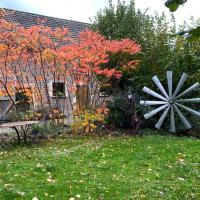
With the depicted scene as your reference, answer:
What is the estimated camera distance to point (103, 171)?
7590 mm

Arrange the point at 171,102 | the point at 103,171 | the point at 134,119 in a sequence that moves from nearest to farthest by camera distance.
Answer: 1. the point at 103,171
2. the point at 134,119
3. the point at 171,102

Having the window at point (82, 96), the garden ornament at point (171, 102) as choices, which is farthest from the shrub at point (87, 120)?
the garden ornament at point (171, 102)

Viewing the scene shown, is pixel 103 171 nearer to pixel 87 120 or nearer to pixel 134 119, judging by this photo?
pixel 87 120

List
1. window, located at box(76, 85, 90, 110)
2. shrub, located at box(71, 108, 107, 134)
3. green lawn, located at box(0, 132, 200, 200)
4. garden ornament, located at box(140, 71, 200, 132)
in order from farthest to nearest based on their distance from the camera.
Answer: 1. window, located at box(76, 85, 90, 110)
2. garden ornament, located at box(140, 71, 200, 132)
3. shrub, located at box(71, 108, 107, 134)
4. green lawn, located at box(0, 132, 200, 200)

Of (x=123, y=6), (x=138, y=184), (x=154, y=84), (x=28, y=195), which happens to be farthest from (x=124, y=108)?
(x=28, y=195)

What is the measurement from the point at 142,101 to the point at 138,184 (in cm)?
793

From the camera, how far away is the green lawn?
Answer: 6.08 metres

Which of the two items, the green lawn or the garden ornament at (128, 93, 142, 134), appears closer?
the green lawn

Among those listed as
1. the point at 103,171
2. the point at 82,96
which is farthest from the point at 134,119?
the point at 103,171

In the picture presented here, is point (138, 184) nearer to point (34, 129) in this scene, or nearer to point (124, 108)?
point (34, 129)

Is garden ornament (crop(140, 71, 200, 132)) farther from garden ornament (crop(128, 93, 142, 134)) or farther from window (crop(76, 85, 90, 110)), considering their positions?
window (crop(76, 85, 90, 110))

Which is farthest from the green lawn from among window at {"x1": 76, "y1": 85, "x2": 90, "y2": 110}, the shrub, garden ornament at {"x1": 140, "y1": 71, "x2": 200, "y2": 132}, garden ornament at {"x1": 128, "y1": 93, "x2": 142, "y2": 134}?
window at {"x1": 76, "y1": 85, "x2": 90, "y2": 110}

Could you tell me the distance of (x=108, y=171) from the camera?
24.9 feet

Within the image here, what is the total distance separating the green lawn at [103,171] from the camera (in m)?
6.08
